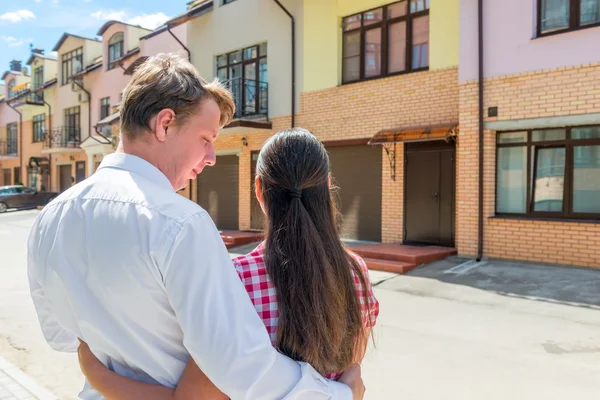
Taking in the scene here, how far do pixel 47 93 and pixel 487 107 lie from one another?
25.4 m

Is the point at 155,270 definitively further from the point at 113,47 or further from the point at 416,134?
the point at 113,47

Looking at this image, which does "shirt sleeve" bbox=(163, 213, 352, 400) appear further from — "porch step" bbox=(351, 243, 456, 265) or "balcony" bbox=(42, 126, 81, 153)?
"balcony" bbox=(42, 126, 81, 153)

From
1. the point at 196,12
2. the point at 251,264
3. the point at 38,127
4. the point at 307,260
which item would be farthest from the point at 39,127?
the point at 307,260

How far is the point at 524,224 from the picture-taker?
838cm

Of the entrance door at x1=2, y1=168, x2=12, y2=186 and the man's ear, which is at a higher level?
the entrance door at x1=2, y1=168, x2=12, y2=186

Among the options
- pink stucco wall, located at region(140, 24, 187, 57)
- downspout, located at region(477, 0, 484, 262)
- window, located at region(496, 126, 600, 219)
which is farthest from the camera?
pink stucco wall, located at region(140, 24, 187, 57)

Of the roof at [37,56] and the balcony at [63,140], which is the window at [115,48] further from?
the roof at [37,56]

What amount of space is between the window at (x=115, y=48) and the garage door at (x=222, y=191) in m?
9.49

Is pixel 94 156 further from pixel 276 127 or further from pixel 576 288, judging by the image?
pixel 576 288

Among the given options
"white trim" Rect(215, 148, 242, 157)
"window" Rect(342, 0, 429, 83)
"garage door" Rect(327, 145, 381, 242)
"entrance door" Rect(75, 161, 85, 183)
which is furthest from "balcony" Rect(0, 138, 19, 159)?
"window" Rect(342, 0, 429, 83)

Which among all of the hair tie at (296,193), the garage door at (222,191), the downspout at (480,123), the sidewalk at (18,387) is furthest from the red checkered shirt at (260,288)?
the garage door at (222,191)

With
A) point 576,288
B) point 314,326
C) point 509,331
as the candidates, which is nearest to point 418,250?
point 576,288

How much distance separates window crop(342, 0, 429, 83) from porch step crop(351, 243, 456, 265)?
150 inches

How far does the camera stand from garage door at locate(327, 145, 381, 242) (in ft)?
35.6
